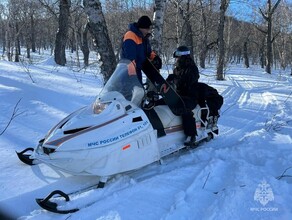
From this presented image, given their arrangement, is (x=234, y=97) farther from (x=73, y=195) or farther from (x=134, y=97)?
(x=73, y=195)

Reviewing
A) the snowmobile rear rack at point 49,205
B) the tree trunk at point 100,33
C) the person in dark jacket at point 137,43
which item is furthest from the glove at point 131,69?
the tree trunk at point 100,33

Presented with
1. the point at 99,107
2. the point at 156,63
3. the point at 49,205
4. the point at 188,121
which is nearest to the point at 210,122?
the point at 188,121

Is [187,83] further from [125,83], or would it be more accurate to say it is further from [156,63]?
[125,83]

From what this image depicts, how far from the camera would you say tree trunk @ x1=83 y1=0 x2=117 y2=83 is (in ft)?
21.4

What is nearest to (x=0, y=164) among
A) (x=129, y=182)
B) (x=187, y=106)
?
(x=129, y=182)

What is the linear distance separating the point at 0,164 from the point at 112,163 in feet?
5.38

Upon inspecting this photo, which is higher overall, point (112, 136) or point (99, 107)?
point (99, 107)

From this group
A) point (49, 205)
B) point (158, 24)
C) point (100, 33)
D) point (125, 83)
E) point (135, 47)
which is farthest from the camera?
point (158, 24)

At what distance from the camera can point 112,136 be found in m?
3.90

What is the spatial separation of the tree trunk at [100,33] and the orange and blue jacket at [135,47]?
1.69 meters

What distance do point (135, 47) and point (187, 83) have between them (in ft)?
3.59

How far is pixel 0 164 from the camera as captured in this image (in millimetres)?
4430

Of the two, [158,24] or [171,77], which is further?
[158,24]

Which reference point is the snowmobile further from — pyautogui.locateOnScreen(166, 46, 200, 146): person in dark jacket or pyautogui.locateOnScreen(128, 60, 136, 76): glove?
pyautogui.locateOnScreen(166, 46, 200, 146): person in dark jacket
